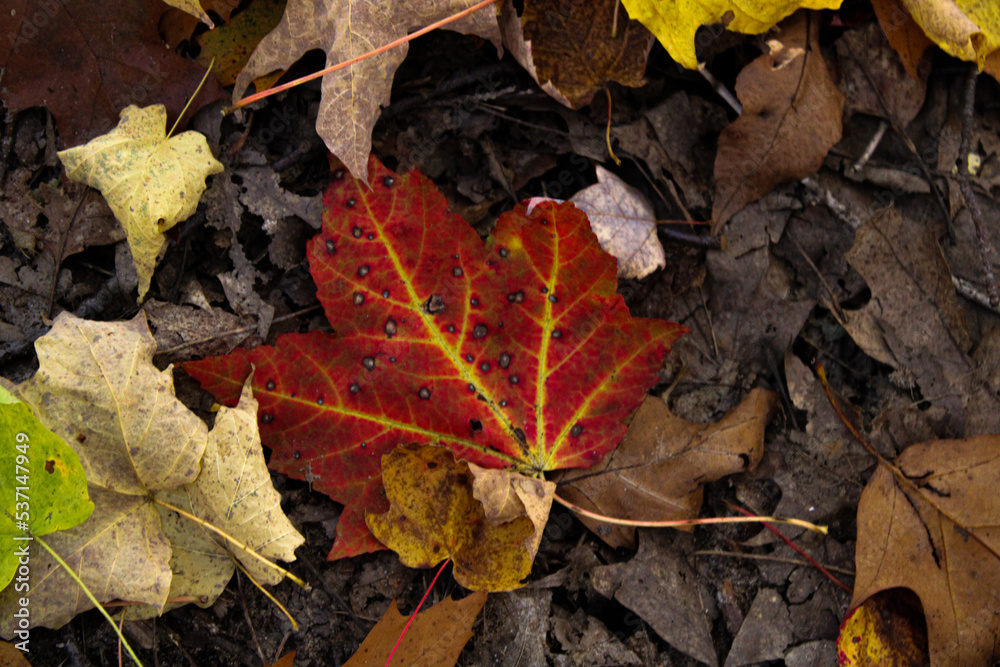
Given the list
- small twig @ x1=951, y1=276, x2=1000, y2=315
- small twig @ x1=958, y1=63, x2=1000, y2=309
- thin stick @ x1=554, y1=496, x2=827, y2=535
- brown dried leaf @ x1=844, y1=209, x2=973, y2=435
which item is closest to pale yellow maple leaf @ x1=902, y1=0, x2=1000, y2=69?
small twig @ x1=958, y1=63, x2=1000, y2=309

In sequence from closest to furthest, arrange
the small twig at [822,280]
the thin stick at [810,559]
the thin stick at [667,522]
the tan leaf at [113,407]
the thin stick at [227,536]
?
the tan leaf at [113,407]
the thin stick at [227,536]
the thin stick at [667,522]
the thin stick at [810,559]
the small twig at [822,280]

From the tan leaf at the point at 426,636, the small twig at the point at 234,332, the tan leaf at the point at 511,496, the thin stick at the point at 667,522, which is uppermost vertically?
the small twig at the point at 234,332

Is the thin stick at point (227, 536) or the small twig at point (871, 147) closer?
the thin stick at point (227, 536)

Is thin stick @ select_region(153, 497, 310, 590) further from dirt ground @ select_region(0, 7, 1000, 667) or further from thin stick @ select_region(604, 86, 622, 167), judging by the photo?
thin stick @ select_region(604, 86, 622, 167)

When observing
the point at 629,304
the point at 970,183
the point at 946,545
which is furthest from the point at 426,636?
the point at 970,183

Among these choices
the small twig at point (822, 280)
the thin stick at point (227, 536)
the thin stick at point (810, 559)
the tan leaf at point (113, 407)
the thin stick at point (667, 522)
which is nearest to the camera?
the tan leaf at point (113, 407)

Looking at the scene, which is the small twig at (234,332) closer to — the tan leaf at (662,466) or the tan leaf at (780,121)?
the tan leaf at (662,466)

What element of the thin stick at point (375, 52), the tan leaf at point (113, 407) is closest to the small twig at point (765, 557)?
the tan leaf at point (113, 407)
